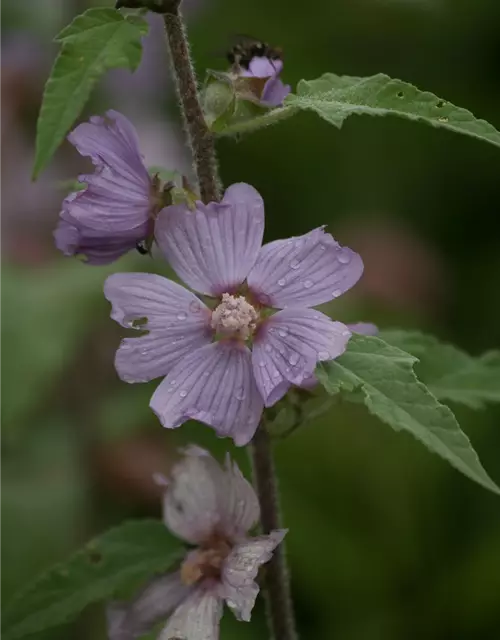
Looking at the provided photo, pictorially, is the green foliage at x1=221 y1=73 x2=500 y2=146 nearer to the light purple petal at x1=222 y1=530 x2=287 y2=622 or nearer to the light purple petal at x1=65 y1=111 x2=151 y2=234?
the light purple petal at x1=65 y1=111 x2=151 y2=234

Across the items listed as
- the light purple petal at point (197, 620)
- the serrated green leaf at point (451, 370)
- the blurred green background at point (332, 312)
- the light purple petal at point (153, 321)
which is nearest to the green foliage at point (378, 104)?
the light purple petal at point (153, 321)

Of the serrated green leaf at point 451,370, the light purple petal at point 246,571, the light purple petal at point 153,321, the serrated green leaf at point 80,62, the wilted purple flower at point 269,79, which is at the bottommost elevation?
the light purple petal at point 246,571

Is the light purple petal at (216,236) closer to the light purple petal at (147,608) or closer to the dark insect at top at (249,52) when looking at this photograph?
the dark insect at top at (249,52)

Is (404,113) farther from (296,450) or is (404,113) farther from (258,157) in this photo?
(258,157)

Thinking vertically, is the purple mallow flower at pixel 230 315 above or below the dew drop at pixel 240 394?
above

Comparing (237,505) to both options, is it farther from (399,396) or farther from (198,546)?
(399,396)

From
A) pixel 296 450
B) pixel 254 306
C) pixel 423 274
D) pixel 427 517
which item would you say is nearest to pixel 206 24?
pixel 423 274
